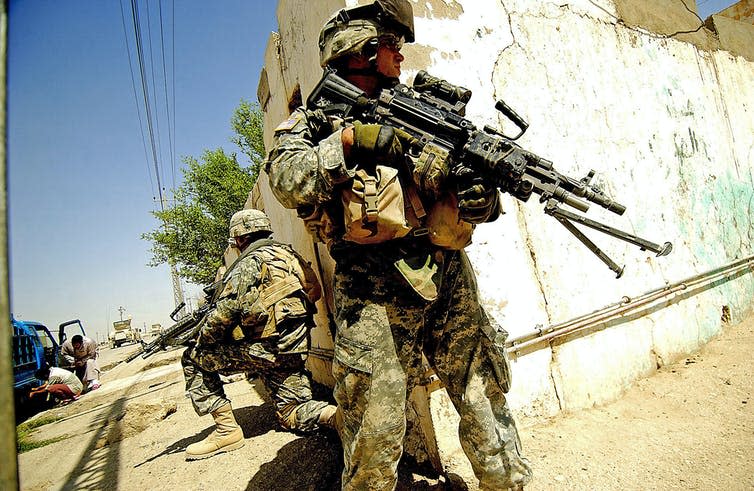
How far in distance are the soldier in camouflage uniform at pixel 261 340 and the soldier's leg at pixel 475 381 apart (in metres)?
1.45

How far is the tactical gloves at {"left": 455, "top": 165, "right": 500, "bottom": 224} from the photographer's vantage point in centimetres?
135

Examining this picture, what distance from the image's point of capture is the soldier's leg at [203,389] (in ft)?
9.84

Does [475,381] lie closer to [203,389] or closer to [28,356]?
[203,389]

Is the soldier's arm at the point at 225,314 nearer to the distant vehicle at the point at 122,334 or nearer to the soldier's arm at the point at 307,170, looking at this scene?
the soldier's arm at the point at 307,170

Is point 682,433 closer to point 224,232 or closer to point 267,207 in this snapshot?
point 267,207

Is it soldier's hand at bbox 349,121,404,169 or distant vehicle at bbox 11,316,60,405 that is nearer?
soldier's hand at bbox 349,121,404,169

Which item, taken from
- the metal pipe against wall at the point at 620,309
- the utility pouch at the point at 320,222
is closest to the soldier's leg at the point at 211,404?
the utility pouch at the point at 320,222

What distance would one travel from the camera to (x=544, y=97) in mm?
2740

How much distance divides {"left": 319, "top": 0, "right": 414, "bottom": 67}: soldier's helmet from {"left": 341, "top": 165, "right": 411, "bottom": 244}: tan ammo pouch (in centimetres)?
58

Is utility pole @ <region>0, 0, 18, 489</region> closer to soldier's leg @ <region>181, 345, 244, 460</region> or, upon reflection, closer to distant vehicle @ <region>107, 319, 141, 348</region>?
soldier's leg @ <region>181, 345, 244, 460</region>

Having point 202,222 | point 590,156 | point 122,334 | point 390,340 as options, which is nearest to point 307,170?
point 390,340

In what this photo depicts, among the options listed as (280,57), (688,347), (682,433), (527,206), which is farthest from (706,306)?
(280,57)

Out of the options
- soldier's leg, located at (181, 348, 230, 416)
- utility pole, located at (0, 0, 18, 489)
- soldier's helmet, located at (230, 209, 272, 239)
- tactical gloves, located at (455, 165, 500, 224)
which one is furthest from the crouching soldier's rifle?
utility pole, located at (0, 0, 18, 489)

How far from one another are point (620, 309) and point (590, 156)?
115 cm
